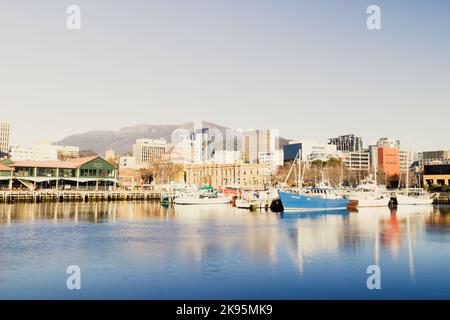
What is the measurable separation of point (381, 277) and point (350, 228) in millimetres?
21846

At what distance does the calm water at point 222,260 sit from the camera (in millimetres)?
21906

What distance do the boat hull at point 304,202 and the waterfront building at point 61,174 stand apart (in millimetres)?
49302

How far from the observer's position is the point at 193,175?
585 feet

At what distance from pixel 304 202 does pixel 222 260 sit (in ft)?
134

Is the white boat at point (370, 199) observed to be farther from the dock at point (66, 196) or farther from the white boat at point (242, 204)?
the dock at point (66, 196)

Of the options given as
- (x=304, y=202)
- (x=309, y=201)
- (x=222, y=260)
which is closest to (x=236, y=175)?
(x=309, y=201)

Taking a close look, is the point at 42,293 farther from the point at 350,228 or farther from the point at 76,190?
the point at 76,190

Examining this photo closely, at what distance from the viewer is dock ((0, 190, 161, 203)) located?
8425 cm

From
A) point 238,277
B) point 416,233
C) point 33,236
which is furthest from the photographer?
point 416,233

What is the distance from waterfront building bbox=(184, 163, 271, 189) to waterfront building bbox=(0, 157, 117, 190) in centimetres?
5019

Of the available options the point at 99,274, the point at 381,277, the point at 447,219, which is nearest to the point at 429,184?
the point at 447,219

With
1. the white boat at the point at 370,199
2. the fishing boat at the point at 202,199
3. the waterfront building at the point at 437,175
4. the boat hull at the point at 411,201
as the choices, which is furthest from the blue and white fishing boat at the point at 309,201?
the waterfront building at the point at 437,175

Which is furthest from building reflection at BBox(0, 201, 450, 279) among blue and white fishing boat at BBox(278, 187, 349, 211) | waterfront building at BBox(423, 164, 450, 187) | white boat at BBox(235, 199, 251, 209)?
waterfront building at BBox(423, 164, 450, 187)

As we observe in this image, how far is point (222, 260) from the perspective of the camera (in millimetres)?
28234
